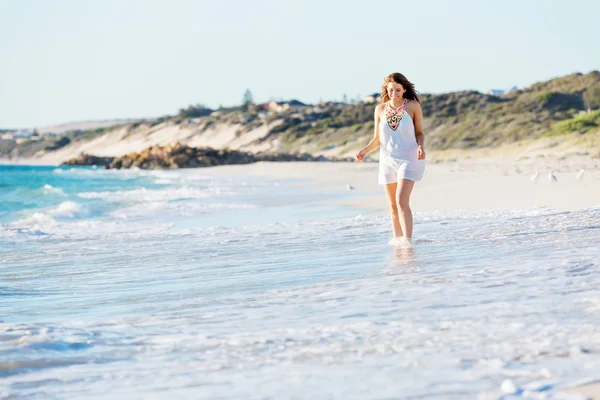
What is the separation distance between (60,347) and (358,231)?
521cm

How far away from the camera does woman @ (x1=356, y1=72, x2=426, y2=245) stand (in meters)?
7.00

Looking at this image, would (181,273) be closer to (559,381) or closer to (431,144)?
(559,381)

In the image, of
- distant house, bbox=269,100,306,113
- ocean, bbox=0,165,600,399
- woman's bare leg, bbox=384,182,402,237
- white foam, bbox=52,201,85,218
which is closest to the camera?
ocean, bbox=0,165,600,399

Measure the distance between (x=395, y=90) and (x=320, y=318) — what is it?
3.48 metres

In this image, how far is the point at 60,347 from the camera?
11.6ft

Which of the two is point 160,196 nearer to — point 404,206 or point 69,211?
point 69,211

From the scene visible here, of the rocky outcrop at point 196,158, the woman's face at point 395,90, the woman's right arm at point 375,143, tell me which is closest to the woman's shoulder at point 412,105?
the woman's face at point 395,90

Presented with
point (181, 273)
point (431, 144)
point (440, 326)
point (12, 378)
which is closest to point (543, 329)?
point (440, 326)

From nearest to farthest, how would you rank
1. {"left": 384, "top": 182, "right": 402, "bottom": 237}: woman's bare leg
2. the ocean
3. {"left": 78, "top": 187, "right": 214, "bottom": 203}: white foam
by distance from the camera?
the ocean
{"left": 384, "top": 182, "right": 402, "bottom": 237}: woman's bare leg
{"left": 78, "top": 187, "right": 214, "bottom": 203}: white foam

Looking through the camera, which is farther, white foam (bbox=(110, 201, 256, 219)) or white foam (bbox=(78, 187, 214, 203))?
white foam (bbox=(78, 187, 214, 203))

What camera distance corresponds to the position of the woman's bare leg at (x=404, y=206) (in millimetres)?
6982

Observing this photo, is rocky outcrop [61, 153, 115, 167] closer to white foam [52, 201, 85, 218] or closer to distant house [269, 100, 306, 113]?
distant house [269, 100, 306, 113]

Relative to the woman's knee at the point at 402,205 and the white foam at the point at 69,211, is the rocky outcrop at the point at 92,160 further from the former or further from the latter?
the woman's knee at the point at 402,205

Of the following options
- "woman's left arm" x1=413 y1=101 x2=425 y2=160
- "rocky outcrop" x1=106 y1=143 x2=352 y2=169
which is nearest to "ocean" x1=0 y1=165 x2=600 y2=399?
"woman's left arm" x1=413 y1=101 x2=425 y2=160
